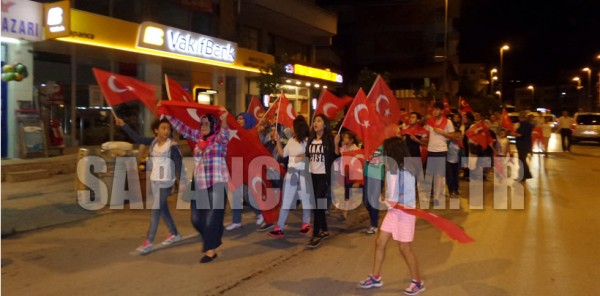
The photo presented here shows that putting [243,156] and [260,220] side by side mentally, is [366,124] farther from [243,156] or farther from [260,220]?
[260,220]

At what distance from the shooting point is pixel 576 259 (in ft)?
21.0

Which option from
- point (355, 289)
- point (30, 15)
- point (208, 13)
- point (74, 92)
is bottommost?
point (355, 289)

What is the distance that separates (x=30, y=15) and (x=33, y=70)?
2642mm

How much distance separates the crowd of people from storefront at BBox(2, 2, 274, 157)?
710 centimetres

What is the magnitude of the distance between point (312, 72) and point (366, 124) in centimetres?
1822

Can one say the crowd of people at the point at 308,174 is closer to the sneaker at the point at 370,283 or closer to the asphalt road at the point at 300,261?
the sneaker at the point at 370,283

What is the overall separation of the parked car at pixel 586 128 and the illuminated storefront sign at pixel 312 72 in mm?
12304

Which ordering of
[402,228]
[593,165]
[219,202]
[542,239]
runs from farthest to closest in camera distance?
[593,165] → [542,239] → [219,202] → [402,228]

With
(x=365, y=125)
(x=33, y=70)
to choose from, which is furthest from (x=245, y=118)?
(x=33, y=70)

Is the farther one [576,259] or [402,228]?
[576,259]

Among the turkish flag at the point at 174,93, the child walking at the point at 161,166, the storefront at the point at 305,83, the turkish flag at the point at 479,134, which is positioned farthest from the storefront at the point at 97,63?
the turkish flag at the point at 479,134

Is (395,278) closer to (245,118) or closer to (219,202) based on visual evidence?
(219,202)

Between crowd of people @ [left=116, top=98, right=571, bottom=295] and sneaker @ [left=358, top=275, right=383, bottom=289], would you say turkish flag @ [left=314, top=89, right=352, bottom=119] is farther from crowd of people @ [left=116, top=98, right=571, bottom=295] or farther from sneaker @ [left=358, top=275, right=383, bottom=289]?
sneaker @ [left=358, top=275, right=383, bottom=289]

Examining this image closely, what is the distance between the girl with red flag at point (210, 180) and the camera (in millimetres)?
6266
